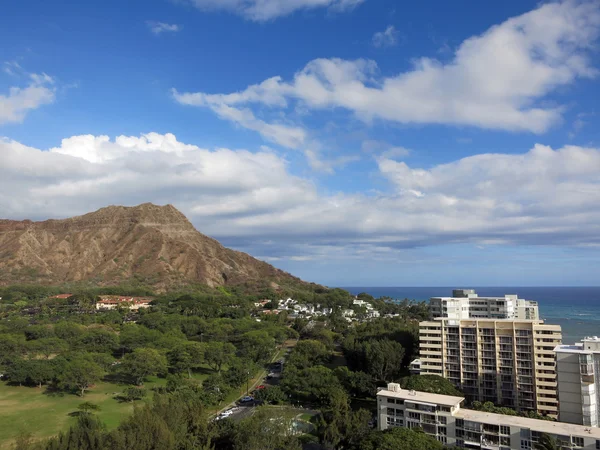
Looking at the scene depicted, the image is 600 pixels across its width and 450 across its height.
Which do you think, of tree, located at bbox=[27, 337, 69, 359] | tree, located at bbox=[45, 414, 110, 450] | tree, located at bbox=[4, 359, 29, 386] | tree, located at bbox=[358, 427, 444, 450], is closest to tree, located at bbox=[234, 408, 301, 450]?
tree, located at bbox=[358, 427, 444, 450]

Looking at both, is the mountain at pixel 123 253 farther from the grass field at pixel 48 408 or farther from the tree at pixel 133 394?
the tree at pixel 133 394

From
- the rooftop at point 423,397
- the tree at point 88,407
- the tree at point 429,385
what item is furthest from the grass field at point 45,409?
the tree at point 429,385

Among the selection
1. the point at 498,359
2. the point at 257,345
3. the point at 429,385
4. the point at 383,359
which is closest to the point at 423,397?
the point at 429,385

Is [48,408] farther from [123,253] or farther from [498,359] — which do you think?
[123,253]

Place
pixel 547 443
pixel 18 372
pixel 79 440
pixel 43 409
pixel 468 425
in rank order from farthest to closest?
pixel 18 372 → pixel 43 409 → pixel 468 425 → pixel 547 443 → pixel 79 440

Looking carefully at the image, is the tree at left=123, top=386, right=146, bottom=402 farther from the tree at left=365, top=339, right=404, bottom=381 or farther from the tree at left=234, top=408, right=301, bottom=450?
the tree at left=365, top=339, right=404, bottom=381

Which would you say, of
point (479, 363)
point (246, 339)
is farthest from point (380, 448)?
point (246, 339)
